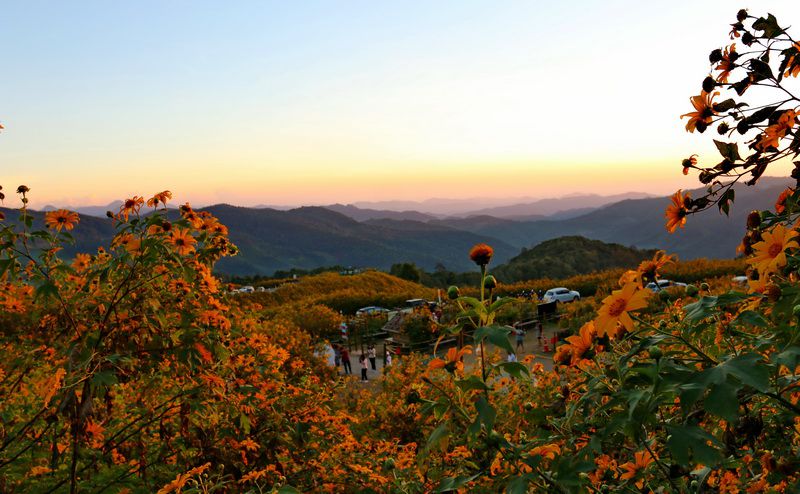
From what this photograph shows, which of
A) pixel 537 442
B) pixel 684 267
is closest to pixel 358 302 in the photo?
pixel 684 267

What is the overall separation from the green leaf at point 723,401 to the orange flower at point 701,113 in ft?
4.31

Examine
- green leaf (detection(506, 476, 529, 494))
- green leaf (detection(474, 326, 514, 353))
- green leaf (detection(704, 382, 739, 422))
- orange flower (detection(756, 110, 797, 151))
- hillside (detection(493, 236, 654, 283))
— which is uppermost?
orange flower (detection(756, 110, 797, 151))

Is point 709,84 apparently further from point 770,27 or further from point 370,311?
point 370,311

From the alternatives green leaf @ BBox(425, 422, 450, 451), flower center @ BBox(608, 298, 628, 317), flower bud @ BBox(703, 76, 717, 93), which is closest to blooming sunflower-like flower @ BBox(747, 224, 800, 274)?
flower center @ BBox(608, 298, 628, 317)

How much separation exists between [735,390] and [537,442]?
60 cm

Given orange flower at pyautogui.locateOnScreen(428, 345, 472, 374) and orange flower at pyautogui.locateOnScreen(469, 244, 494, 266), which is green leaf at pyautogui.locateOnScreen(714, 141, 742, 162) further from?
orange flower at pyautogui.locateOnScreen(428, 345, 472, 374)

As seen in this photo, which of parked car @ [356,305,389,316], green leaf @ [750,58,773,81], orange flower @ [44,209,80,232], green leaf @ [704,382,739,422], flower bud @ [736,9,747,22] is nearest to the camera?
green leaf @ [704,382,739,422]

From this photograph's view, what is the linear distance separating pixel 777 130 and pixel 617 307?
32.2 inches

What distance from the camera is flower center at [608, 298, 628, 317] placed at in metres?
1.49

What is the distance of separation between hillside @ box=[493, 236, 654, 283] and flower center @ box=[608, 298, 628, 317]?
51.7m

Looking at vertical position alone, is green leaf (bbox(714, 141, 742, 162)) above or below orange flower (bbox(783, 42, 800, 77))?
below

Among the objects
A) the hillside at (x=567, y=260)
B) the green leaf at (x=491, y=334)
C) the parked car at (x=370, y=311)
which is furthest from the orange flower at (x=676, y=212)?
the hillside at (x=567, y=260)

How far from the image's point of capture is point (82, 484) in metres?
2.66

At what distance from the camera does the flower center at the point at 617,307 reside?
1.49 metres
